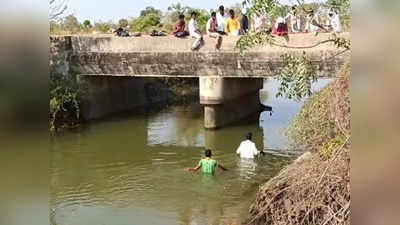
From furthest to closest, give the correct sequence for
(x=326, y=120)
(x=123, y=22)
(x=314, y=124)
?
(x=123, y=22)
(x=314, y=124)
(x=326, y=120)

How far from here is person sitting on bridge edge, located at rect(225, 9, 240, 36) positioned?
1630cm

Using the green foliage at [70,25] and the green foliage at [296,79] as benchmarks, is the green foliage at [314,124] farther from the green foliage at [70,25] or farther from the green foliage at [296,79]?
the green foliage at [70,25]

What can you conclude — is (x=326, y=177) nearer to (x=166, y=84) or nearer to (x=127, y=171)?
(x=127, y=171)

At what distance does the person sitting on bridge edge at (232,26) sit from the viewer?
16295mm

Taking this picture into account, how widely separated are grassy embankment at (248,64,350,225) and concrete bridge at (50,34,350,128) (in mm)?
7043

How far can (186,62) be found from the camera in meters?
16.4

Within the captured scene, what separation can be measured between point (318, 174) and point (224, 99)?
36.2ft

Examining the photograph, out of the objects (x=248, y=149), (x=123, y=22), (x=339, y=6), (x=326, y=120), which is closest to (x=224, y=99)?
(x=248, y=149)

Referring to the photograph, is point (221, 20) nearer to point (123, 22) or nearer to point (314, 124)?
point (314, 124)

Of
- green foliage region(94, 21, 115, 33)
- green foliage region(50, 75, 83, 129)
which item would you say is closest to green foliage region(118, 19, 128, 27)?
green foliage region(94, 21, 115, 33)

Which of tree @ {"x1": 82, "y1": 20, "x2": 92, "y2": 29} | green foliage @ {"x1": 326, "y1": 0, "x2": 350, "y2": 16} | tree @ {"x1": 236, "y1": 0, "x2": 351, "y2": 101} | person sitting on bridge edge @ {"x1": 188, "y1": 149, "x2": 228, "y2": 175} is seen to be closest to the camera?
green foliage @ {"x1": 326, "y1": 0, "x2": 350, "y2": 16}

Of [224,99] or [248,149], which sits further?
[224,99]

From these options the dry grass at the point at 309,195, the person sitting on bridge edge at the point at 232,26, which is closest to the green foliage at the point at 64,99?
the person sitting on bridge edge at the point at 232,26

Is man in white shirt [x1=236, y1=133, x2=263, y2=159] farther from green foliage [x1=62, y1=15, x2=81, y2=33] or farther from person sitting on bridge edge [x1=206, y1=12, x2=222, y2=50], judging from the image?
green foliage [x1=62, y1=15, x2=81, y2=33]
